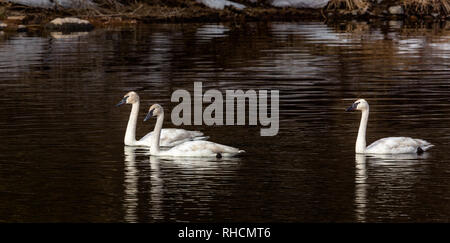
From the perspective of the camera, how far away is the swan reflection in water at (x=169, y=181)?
548 inches

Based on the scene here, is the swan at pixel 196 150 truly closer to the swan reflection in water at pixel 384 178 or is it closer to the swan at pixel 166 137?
the swan at pixel 166 137

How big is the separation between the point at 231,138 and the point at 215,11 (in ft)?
115

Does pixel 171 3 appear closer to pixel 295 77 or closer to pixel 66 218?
pixel 295 77

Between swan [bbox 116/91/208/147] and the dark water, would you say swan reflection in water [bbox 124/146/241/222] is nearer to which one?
the dark water

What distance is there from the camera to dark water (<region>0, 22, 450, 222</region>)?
14023 mm

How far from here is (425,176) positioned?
15.7 metres

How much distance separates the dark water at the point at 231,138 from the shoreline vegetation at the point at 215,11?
42.3 feet

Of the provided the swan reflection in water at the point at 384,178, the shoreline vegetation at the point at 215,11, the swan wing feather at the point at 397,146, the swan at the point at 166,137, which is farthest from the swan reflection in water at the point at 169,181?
the shoreline vegetation at the point at 215,11

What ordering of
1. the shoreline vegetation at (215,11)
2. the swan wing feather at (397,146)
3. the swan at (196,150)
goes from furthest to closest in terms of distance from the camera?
the shoreline vegetation at (215,11) → the swan wing feather at (397,146) → the swan at (196,150)

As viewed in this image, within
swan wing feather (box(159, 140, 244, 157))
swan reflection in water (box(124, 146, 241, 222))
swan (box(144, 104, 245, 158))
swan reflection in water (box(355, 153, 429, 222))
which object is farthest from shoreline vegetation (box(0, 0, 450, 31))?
swan reflection in water (box(355, 153, 429, 222))

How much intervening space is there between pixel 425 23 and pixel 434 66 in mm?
19951

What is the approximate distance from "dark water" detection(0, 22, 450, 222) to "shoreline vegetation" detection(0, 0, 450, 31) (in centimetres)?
1290

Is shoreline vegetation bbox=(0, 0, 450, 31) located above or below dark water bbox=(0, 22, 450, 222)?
above

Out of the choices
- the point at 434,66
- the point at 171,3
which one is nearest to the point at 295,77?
the point at 434,66
